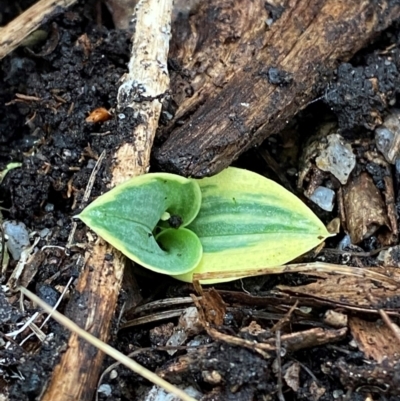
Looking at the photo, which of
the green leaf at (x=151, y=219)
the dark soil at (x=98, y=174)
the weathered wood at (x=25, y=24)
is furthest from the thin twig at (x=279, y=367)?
the weathered wood at (x=25, y=24)

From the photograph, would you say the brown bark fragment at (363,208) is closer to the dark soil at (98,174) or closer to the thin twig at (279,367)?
the dark soil at (98,174)

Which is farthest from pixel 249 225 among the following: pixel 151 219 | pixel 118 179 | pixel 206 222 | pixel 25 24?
pixel 25 24

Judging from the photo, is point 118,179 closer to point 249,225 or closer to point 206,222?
point 206,222

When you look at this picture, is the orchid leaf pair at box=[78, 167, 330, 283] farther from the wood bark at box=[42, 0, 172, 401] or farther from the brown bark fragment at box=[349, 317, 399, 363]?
the brown bark fragment at box=[349, 317, 399, 363]

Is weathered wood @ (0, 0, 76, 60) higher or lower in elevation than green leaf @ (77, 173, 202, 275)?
higher

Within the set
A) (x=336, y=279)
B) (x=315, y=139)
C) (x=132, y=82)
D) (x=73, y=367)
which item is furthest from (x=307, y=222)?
(x=73, y=367)

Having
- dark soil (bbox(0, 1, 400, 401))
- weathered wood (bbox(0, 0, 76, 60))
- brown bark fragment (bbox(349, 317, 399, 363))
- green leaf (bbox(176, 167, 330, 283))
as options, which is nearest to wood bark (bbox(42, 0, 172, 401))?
dark soil (bbox(0, 1, 400, 401))
